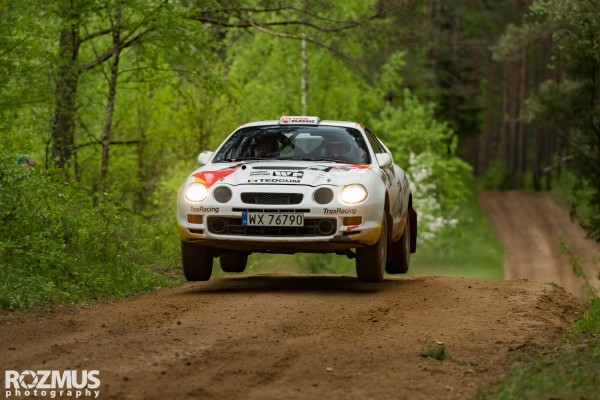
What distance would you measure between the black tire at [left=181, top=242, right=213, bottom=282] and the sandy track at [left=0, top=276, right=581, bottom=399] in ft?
0.77

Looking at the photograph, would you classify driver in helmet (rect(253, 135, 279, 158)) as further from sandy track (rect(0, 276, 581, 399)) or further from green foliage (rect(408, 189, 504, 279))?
green foliage (rect(408, 189, 504, 279))

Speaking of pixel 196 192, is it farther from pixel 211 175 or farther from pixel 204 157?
pixel 204 157

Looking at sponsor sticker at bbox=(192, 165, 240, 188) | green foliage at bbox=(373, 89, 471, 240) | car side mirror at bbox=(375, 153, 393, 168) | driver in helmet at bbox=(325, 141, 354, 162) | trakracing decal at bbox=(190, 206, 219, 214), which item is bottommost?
green foliage at bbox=(373, 89, 471, 240)

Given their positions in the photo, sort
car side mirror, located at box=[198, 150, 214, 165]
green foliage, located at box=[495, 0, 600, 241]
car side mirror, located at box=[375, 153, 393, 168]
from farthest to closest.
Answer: green foliage, located at box=[495, 0, 600, 241] < car side mirror, located at box=[198, 150, 214, 165] < car side mirror, located at box=[375, 153, 393, 168]

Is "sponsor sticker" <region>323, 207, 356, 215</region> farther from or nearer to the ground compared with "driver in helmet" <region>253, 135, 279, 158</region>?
nearer to the ground

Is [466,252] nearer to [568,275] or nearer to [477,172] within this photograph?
[568,275]

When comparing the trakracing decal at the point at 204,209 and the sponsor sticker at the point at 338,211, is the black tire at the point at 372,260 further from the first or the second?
the trakracing decal at the point at 204,209

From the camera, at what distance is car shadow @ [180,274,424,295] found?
12500mm

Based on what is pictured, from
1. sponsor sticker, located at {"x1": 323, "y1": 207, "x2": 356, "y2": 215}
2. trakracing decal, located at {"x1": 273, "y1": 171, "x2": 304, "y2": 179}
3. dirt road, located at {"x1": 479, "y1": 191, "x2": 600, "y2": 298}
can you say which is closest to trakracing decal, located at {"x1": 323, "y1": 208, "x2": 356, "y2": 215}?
sponsor sticker, located at {"x1": 323, "y1": 207, "x2": 356, "y2": 215}

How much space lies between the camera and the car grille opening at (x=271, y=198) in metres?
11.5

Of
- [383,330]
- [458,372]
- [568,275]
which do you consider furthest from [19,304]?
[568,275]

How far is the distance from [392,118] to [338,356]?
40.3 m

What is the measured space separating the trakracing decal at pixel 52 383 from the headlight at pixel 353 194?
499 cm

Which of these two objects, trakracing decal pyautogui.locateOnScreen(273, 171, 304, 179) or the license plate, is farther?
trakracing decal pyautogui.locateOnScreen(273, 171, 304, 179)
